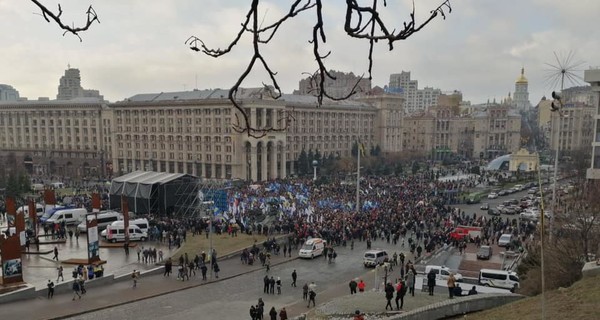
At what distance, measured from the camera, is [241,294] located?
19703 millimetres

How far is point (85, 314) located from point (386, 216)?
2263 cm

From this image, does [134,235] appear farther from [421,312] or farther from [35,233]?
[421,312]

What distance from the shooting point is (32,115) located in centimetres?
8938

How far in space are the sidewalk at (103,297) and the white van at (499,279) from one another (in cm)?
1051

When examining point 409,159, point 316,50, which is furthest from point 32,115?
point 316,50

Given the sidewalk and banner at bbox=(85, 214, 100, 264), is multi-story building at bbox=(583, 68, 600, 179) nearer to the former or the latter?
the sidewalk

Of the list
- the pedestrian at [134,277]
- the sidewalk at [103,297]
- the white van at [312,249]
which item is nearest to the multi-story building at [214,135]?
the white van at [312,249]

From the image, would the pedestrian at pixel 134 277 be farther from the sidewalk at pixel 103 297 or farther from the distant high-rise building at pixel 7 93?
the distant high-rise building at pixel 7 93

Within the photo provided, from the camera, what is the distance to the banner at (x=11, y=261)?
18.9 meters

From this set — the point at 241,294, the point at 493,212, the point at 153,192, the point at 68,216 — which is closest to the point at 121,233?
the point at 68,216

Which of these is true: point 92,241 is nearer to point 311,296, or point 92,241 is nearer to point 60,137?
point 311,296

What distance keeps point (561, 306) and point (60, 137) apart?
299 ft

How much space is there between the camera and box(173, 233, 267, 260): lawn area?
26.4 meters

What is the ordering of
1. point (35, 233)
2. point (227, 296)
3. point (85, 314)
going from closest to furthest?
point (85, 314) < point (227, 296) < point (35, 233)
